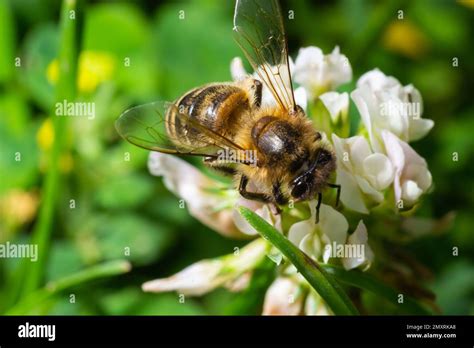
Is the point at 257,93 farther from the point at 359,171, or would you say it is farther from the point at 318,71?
the point at 359,171

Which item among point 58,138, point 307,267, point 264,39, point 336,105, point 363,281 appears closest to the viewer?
point 307,267

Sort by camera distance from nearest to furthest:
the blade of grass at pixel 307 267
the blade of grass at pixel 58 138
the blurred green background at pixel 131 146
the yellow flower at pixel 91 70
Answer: the blade of grass at pixel 307 267
the blade of grass at pixel 58 138
the blurred green background at pixel 131 146
the yellow flower at pixel 91 70

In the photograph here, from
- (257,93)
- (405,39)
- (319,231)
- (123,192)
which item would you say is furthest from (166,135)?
(405,39)

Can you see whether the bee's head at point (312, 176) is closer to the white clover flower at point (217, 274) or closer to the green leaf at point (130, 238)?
the white clover flower at point (217, 274)

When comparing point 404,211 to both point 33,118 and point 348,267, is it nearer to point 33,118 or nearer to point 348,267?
point 348,267

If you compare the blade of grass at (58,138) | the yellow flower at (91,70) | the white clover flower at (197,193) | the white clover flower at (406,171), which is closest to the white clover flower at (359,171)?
the white clover flower at (406,171)

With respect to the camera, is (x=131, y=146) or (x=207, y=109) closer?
(x=207, y=109)

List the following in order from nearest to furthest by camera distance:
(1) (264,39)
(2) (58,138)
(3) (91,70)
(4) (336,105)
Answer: (4) (336,105)
(1) (264,39)
(2) (58,138)
(3) (91,70)

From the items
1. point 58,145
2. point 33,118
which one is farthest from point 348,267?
point 33,118
